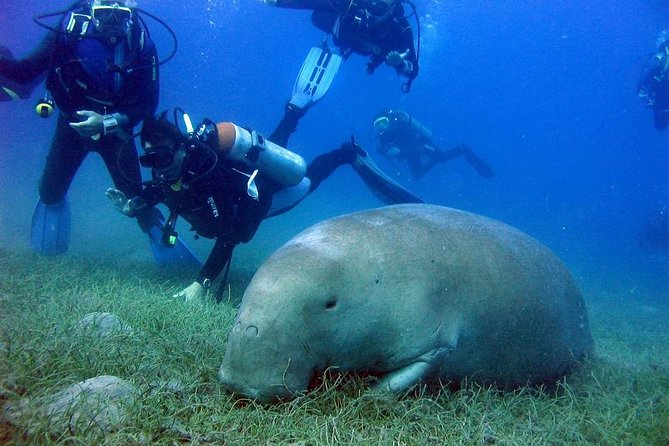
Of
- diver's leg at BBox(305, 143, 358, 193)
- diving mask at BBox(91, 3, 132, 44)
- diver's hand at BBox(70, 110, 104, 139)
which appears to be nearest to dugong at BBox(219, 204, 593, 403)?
diver's hand at BBox(70, 110, 104, 139)

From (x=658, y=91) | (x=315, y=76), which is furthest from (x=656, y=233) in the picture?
(x=315, y=76)

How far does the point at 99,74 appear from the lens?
21.7ft

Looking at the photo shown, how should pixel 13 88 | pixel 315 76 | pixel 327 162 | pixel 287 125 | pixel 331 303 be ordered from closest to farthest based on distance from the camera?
1. pixel 331 303
2. pixel 13 88
3. pixel 327 162
4. pixel 287 125
5. pixel 315 76

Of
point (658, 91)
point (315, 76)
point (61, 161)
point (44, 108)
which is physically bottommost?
point (61, 161)

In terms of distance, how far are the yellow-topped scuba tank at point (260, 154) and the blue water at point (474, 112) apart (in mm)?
4672

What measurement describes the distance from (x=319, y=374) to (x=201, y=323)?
200 cm

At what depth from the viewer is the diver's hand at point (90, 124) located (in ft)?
20.2

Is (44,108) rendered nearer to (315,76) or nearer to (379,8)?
(315,76)

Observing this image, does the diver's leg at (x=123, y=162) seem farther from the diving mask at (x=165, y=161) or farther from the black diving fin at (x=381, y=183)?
the black diving fin at (x=381, y=183)

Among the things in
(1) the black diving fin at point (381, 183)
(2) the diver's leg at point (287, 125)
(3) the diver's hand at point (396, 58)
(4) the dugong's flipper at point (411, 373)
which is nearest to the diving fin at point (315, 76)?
(2) the diver's leg at point (287, 125)

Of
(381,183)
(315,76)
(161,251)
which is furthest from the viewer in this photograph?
(315,76)

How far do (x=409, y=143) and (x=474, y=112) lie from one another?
14968 cm

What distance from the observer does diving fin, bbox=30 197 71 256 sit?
8.62 m

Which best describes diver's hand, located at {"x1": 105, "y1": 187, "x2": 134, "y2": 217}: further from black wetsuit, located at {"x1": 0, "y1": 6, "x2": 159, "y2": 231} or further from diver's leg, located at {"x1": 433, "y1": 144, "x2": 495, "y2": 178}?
diver's leg, located at {"x1": 433, "y1": 144, "x2": 495, "y2": 178}
